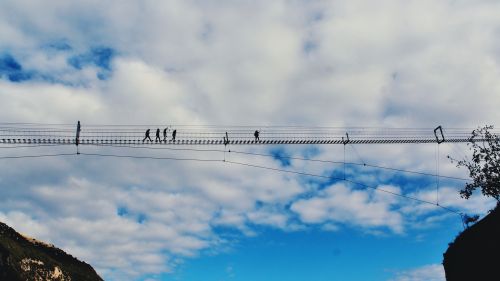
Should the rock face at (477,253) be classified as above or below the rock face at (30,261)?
above

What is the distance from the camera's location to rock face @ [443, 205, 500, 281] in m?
52.2

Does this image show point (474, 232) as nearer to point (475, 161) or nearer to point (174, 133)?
point (475, 161)

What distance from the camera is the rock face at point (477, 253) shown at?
5219 cm

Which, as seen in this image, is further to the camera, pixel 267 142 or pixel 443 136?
pixel 443 136

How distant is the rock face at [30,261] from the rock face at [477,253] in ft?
318

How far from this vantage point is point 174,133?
111ft

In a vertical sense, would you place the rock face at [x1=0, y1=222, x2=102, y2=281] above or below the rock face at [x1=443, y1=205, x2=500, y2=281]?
below

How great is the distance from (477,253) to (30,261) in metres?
106

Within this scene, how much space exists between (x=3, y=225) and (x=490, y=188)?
120881mm

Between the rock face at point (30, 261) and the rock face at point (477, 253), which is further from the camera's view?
the rock face at point (30, 261)

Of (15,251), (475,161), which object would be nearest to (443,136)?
(475,161)

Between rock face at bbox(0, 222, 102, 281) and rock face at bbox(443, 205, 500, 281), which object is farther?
rock face at bbox(0, 222, 102, 281)

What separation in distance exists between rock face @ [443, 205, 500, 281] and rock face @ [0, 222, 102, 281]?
9705cm

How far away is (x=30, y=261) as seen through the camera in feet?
366
